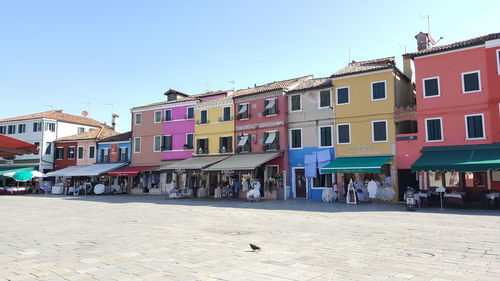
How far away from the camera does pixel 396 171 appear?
74.5ft

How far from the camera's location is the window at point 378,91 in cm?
2350

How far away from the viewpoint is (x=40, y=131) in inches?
1674

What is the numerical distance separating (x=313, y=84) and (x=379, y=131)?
6.46 meters

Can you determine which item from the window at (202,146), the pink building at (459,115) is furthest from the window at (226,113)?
the pink building at (459,115)

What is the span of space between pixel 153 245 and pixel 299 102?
20.2 m

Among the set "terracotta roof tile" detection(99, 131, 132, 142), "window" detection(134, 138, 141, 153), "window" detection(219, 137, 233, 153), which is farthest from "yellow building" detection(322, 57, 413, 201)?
"terracotta roof tile" detection(99, 131, 132, 142)

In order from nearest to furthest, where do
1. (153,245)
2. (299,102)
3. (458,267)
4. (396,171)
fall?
(458,267), (153,245), (396,171), (299,102)

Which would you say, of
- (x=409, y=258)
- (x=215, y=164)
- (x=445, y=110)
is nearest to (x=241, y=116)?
(x=215, y=164)

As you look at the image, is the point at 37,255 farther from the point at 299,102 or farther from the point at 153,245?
the point at 299,102

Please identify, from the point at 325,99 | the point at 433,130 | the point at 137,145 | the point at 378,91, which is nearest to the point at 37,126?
the point at 137,145

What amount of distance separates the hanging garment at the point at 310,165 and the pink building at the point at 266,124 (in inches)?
70.8

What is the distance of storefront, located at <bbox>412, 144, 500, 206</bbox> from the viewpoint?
1809 cm

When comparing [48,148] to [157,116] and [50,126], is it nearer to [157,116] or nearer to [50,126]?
[50,126]

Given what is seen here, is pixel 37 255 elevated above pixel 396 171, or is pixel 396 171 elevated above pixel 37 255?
pixel 396 171
